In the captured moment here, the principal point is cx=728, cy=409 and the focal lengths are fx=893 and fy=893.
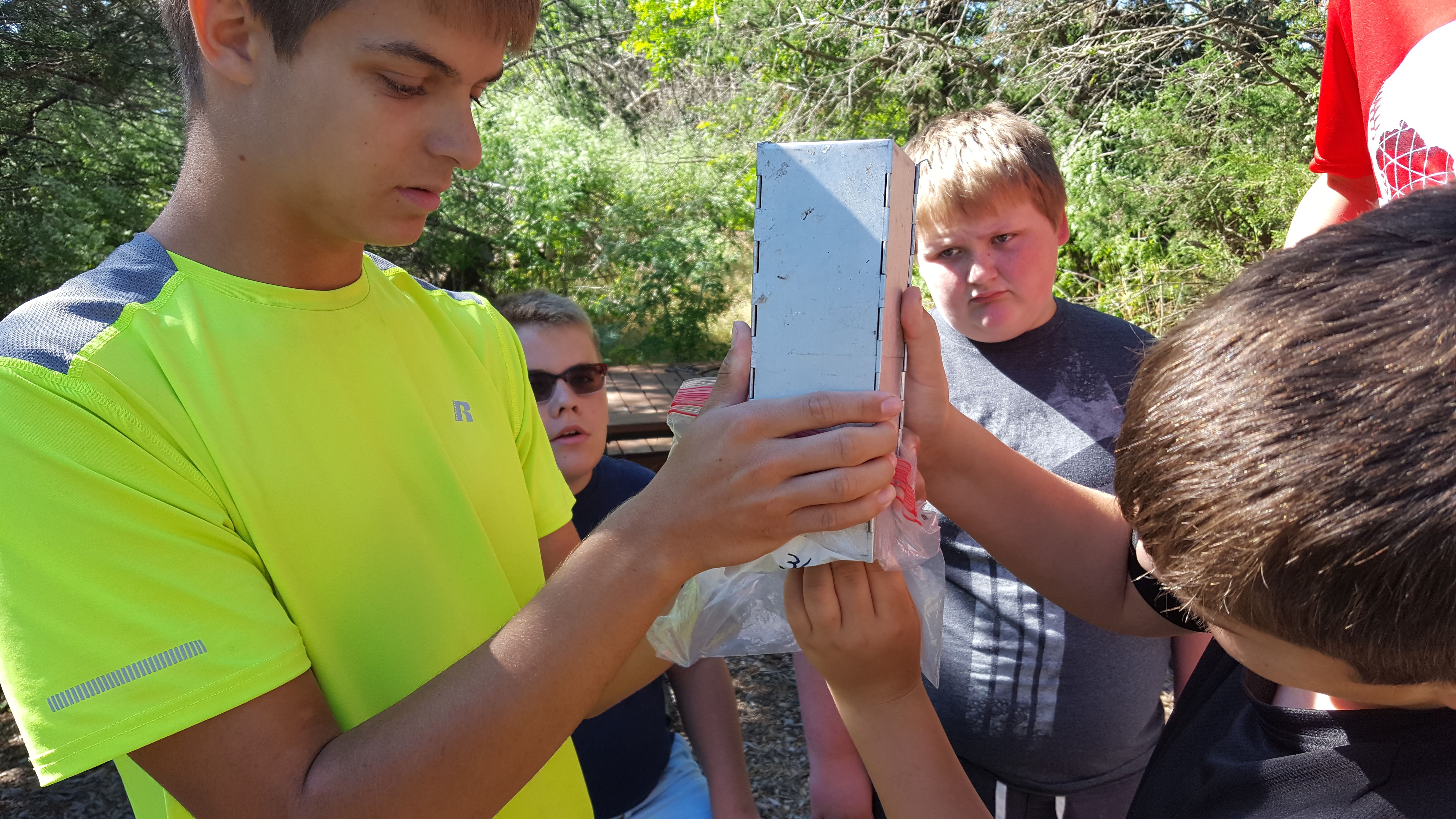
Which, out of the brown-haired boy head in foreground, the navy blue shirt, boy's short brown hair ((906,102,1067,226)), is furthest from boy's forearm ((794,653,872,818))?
boy's short brown hair ((906,102,1067,226))

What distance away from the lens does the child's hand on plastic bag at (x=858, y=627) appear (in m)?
1.24

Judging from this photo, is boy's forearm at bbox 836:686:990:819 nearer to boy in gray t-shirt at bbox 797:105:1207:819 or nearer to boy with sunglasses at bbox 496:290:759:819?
boy in gray t-shirt at bbox 797:105:1207:819

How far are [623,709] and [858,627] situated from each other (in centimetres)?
149

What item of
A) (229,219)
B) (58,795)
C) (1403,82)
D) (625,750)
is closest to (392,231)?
(229,219)

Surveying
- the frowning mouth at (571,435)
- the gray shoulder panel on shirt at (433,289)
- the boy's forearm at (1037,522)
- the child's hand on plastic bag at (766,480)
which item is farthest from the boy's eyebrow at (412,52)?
the frowning mouth at (571,435)

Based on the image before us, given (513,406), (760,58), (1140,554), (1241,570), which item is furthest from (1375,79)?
(760,58)

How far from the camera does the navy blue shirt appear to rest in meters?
2.44

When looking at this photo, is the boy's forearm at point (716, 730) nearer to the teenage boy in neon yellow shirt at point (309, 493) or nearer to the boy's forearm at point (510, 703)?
the teenage boy in neon yellow shirt at point (309, 493)

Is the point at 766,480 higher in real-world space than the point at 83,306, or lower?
lower

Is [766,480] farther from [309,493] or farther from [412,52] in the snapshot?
[412,52]

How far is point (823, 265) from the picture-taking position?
1.16m

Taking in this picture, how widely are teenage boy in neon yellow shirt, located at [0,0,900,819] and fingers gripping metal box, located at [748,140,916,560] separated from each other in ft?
0.24

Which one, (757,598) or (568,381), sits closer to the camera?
(757,598)

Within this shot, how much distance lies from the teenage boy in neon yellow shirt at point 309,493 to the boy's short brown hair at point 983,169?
1293 mm
